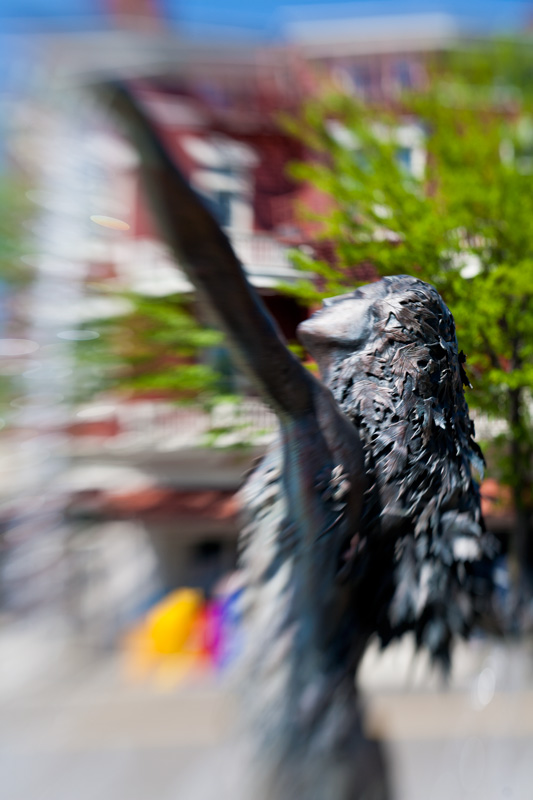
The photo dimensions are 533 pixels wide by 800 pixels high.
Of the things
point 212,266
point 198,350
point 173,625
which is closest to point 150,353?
point 198,350

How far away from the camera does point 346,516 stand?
1.19 meters

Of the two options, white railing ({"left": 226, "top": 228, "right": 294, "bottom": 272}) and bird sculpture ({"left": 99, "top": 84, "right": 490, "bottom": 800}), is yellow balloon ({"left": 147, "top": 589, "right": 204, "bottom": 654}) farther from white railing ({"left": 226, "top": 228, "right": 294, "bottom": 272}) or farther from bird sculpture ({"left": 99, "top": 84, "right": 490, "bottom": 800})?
bird sculpture ({"left": 99, "top": 84, "right": 490, "bottom": 800})

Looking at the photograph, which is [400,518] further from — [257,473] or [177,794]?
[177,794]

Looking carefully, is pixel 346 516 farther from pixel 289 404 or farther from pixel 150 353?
pixel 150 353

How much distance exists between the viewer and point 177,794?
3.23 metres

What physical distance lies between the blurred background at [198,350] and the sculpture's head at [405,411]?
0.93ft

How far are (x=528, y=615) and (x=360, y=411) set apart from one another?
119 inches

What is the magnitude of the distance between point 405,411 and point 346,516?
26 cm

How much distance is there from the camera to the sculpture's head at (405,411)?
1188 millimetres

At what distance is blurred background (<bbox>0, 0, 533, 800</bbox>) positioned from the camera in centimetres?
217

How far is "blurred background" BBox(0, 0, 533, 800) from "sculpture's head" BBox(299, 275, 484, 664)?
0.28m

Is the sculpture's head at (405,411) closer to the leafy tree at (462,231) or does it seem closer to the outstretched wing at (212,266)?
the outstretched wing at (212,266)

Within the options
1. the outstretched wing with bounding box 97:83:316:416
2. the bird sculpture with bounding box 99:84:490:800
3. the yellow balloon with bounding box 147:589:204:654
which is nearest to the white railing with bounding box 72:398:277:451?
the yellow balloon with bounding box 147:589:204:654

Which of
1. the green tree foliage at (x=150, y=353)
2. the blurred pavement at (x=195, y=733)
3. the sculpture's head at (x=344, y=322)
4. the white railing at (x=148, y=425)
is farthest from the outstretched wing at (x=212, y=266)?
the white railing at (x=148, y=425)
